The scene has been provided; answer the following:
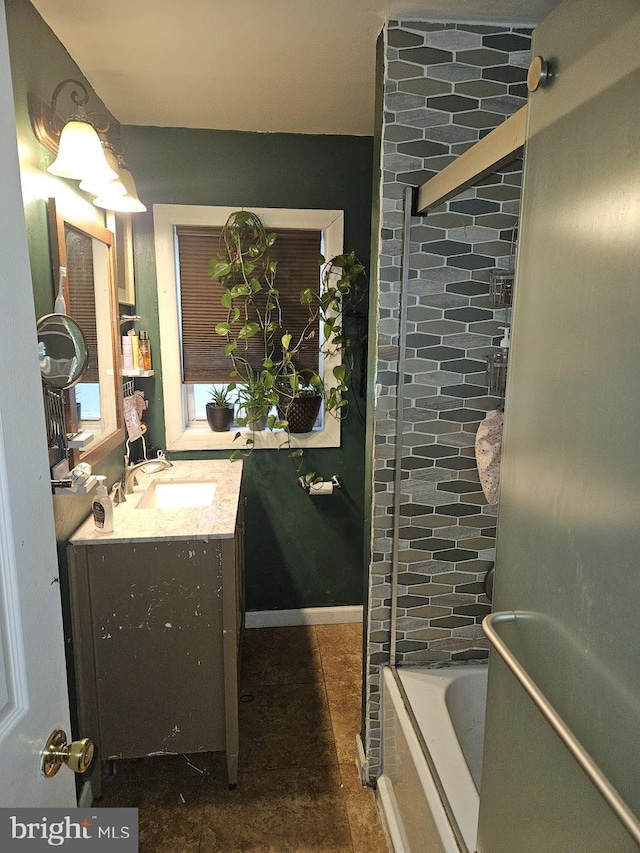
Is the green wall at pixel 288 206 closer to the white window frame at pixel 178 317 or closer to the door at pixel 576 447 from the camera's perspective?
the white window frame at pixel 178 317

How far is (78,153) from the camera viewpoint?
4.63 feet

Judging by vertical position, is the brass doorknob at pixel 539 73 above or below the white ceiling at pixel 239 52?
below

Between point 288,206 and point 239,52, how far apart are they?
0.80 m

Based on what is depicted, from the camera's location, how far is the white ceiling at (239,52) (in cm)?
148

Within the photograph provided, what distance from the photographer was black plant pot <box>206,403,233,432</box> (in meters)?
2.60

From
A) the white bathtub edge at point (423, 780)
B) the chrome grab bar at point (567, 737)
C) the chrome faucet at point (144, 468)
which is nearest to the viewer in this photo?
the chrome grab bar at point (567, 737)

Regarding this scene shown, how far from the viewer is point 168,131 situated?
7.75 ft

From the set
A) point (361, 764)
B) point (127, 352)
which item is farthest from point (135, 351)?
point (361, 764)

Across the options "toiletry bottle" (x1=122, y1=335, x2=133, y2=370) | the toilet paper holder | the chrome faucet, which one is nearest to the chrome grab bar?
the chrome faucet

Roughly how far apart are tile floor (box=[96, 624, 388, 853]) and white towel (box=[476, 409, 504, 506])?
118 centimetres

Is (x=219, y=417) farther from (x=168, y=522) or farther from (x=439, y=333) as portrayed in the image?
(x=439, y=333)

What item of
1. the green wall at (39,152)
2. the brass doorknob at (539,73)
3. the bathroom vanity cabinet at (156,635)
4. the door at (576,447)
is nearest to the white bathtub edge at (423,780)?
the door at (576,447)

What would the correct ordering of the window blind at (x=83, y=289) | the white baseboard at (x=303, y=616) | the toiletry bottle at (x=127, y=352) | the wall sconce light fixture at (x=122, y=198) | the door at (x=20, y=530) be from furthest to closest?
the white baseboard at (x=303, y=616) → the toiletry bottle at (x=127, y=352) → the wall sconce light fixture at (x=122, y=198) → the window blind at (x=83, y=289) → the door at (x=20, y=530)

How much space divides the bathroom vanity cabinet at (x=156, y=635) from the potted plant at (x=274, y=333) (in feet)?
2.90
